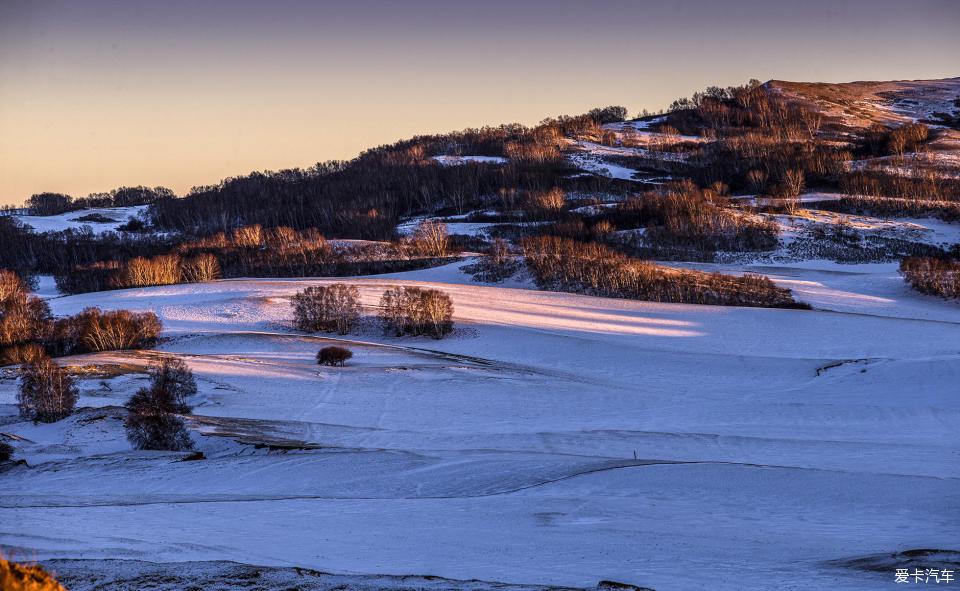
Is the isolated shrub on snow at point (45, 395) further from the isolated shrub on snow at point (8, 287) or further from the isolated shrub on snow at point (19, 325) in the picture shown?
the isolated shrub on snow at point (8, 287)

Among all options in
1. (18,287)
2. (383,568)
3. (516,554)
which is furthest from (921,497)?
(18,287)

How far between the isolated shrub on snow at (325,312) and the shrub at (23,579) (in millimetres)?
54147

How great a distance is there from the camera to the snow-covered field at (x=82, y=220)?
165 m

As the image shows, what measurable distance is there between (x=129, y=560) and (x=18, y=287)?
7752 centimetres

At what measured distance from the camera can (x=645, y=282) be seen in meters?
77.9

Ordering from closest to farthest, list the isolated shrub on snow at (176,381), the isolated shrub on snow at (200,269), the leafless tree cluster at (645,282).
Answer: the isolated shrub on snow at (176,381), the leafless tree cluster at (645,282), the isolated shrub on snow at (200,269)

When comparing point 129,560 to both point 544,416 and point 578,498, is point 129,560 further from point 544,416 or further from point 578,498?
point 544,416

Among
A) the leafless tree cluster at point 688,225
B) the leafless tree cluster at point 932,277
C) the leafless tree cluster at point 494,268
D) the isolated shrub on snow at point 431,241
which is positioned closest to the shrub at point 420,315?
the leafless tree cluster at point 494,268

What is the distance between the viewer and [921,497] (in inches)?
936

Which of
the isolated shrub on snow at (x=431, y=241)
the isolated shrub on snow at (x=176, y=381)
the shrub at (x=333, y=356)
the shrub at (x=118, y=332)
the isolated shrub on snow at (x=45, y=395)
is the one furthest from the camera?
the isolated shrub on snow at (x=431, y=241)

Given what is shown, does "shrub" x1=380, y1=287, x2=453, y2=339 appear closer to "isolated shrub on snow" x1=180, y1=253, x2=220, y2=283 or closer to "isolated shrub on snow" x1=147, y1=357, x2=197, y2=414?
"isolated shrub on snow" x1=147, y1=357, x2=197, y2=414

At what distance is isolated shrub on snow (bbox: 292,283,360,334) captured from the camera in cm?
6373

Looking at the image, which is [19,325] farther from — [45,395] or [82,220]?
[82,220]

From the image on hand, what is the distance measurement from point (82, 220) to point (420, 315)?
13926cm
